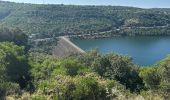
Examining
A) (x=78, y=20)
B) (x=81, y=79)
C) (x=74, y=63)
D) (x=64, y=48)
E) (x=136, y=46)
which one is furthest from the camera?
(x=78, y=20)

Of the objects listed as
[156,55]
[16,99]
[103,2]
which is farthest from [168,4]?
[16,99]

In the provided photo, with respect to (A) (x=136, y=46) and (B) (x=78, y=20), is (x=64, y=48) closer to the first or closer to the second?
(A) (x=136, y=46)

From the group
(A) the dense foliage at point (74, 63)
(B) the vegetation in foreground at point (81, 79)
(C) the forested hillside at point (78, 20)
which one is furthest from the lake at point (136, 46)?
(B) the vegetation in foreground at point (81, 79)

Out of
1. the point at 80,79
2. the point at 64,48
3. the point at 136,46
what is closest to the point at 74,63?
the point at 80,79

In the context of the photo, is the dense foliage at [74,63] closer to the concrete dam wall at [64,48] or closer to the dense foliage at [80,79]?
the dense foliage at [80,79]

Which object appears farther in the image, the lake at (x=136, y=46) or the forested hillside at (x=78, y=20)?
the forested hillside at (x=78, y=20)

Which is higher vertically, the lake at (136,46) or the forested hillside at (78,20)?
the forested hillside at (78,20)

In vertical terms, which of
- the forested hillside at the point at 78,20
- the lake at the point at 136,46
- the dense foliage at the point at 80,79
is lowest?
the lake at the point at 136,46
